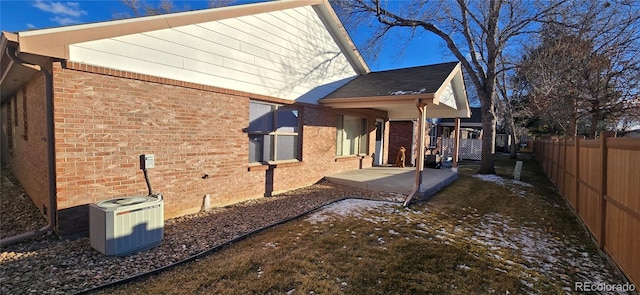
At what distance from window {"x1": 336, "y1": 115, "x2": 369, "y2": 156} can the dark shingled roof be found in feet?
4.77

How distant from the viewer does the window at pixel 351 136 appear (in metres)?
10.7

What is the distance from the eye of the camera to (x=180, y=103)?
5586 millimetres

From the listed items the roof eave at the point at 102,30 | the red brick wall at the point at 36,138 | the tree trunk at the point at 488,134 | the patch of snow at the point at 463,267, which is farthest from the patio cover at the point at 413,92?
the red brick wall at the point at 36,138

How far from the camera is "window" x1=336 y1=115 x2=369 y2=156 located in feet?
35.0

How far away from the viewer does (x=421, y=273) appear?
3525mm

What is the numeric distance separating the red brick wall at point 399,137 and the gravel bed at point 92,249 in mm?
10934

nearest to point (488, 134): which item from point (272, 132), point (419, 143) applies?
point (419, 143)

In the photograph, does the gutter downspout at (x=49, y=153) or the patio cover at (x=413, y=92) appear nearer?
the gutter downspout at (x=49, y=153)

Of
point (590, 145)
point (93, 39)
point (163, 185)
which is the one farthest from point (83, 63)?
point (590, 145)

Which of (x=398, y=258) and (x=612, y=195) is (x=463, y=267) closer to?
(x=398, y=258)

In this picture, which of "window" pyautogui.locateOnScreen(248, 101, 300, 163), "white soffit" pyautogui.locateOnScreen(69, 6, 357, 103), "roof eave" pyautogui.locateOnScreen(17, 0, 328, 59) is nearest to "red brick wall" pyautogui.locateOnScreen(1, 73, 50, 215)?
"roof eave" pyautogui.locateOnScreen(17, 0, 328, 59)

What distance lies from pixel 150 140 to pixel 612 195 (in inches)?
298

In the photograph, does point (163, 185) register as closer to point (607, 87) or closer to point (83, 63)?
point (83, 63)

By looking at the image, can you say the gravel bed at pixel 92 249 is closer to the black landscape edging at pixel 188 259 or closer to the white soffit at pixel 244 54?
the black landscape edging at pixel 188 259
